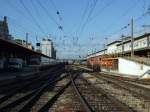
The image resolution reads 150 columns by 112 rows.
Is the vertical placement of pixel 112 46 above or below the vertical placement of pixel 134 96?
above

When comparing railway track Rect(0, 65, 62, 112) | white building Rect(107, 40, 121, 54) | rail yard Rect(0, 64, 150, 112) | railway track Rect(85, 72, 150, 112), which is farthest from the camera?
white building Rect(107, 40, 121, 54)

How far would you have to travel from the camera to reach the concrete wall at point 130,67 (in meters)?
49.6

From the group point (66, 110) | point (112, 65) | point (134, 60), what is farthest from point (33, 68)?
point (66, 110)

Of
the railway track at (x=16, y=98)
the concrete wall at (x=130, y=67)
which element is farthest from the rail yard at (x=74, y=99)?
the concrete wall at (x=130, y=67)

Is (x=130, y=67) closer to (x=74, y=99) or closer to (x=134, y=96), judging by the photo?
(x=134, y=96)

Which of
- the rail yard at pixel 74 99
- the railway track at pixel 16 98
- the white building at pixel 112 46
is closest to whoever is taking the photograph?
the rail yard at pixel 74 99

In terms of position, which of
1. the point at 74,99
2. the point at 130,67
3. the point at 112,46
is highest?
the point at 112,46

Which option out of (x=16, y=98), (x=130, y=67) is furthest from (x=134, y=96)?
(x=130, y=67)

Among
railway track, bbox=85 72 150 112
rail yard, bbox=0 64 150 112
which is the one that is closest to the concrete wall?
rail yard, bbox=0 64 150 112

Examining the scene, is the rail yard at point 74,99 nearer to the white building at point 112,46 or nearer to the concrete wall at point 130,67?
the concrete wall at point 130,67

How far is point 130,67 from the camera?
5556 cm

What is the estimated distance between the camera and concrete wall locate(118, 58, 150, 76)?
49594mm

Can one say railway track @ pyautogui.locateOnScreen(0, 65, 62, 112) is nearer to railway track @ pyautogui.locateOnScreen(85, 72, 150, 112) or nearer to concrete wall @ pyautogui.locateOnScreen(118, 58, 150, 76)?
railway track @ pyautogui.locateOnScreen(85, 72, 150, 112)

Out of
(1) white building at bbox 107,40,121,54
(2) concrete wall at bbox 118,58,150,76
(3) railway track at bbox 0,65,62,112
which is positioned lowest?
(3) railway track at bbox 0,65,62,112
